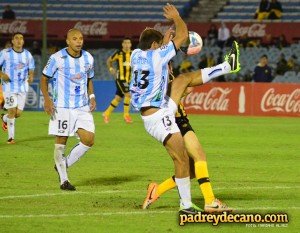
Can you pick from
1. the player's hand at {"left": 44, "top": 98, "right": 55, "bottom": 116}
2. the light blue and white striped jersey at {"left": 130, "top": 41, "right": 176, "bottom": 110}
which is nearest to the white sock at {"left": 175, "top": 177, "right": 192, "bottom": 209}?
the light blue and white striped jersey at {"left": 130, "top": 41, "right": 176, "bottom": 110}

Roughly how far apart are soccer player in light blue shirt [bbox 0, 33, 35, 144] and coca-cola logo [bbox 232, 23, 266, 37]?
55.2 feet

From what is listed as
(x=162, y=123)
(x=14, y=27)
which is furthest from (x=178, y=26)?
(x=14, y=27)

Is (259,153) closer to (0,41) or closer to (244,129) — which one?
(244,129)

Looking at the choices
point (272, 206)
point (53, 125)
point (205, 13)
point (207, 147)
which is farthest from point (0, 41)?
point (272, 206)

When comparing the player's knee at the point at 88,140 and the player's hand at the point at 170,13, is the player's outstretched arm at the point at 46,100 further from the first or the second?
the player's hand at the point at 170,13

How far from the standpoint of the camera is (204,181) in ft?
36.1

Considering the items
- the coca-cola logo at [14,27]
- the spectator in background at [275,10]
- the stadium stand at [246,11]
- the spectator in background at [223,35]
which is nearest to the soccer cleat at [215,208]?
the spectator in background at [223,35]

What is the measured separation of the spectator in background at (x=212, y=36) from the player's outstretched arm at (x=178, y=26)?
83.5 ft

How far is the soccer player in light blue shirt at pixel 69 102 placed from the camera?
13.2 m

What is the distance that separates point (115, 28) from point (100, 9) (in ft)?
10.2

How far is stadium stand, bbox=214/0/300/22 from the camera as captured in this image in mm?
37656

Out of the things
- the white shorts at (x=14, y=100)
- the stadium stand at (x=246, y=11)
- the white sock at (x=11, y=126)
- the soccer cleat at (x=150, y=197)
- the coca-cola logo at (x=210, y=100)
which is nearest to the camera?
the soccer cleat at (x=150, y=197)

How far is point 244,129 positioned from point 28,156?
8.02 metres

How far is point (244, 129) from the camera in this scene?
24375 mm
